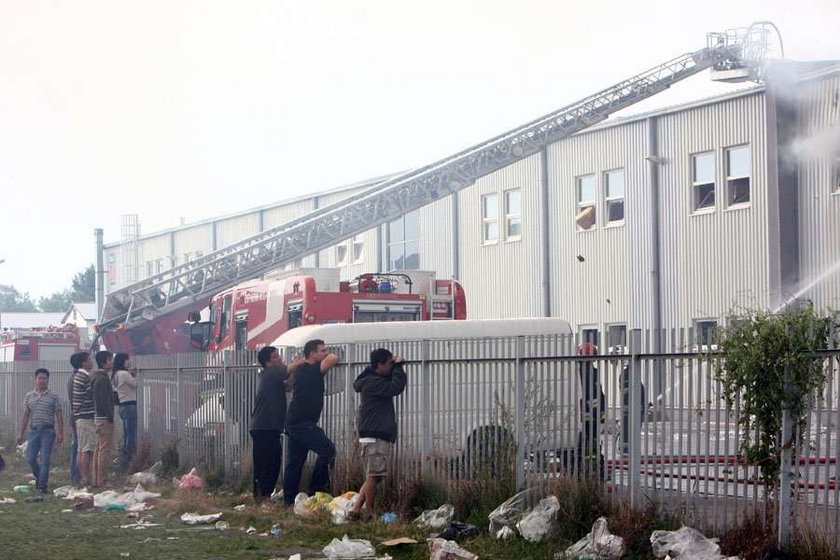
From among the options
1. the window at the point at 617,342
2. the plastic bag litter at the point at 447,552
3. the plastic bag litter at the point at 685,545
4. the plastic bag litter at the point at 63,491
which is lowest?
the plastic bag litter at the point at 63,491

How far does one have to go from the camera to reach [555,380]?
36.2 feet

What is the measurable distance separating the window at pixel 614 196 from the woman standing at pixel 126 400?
15780 millimetres

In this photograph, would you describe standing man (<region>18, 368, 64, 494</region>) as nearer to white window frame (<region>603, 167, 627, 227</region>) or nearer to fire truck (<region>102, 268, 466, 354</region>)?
fire truck (<region>102, 268, 466, 354</region>)

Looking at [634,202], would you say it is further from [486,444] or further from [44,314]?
[44,314]

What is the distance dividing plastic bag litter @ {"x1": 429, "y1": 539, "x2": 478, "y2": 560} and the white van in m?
1.55

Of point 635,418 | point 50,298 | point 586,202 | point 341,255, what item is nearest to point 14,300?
point 50,298

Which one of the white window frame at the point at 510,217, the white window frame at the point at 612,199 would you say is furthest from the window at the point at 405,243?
the white window frame at the point at 612,199

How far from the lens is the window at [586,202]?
3219 cm

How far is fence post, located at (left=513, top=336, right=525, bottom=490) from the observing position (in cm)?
1120

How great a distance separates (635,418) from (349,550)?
2627 millimetres

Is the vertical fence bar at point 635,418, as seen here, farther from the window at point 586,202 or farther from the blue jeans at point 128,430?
the window at point 586,202

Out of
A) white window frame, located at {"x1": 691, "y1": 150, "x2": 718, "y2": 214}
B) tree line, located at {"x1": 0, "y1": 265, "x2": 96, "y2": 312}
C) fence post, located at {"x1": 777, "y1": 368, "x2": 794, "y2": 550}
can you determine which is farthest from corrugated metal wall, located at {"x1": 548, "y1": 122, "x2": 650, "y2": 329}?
tree line, located at {"x1": 0, "y1": 265, "x2": 96, "y2": 312}

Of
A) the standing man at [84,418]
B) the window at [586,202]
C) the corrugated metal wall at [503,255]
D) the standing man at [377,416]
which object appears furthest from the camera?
the corrugated metal wall at [503,255]

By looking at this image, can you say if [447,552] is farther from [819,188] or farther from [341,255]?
[341,255]
